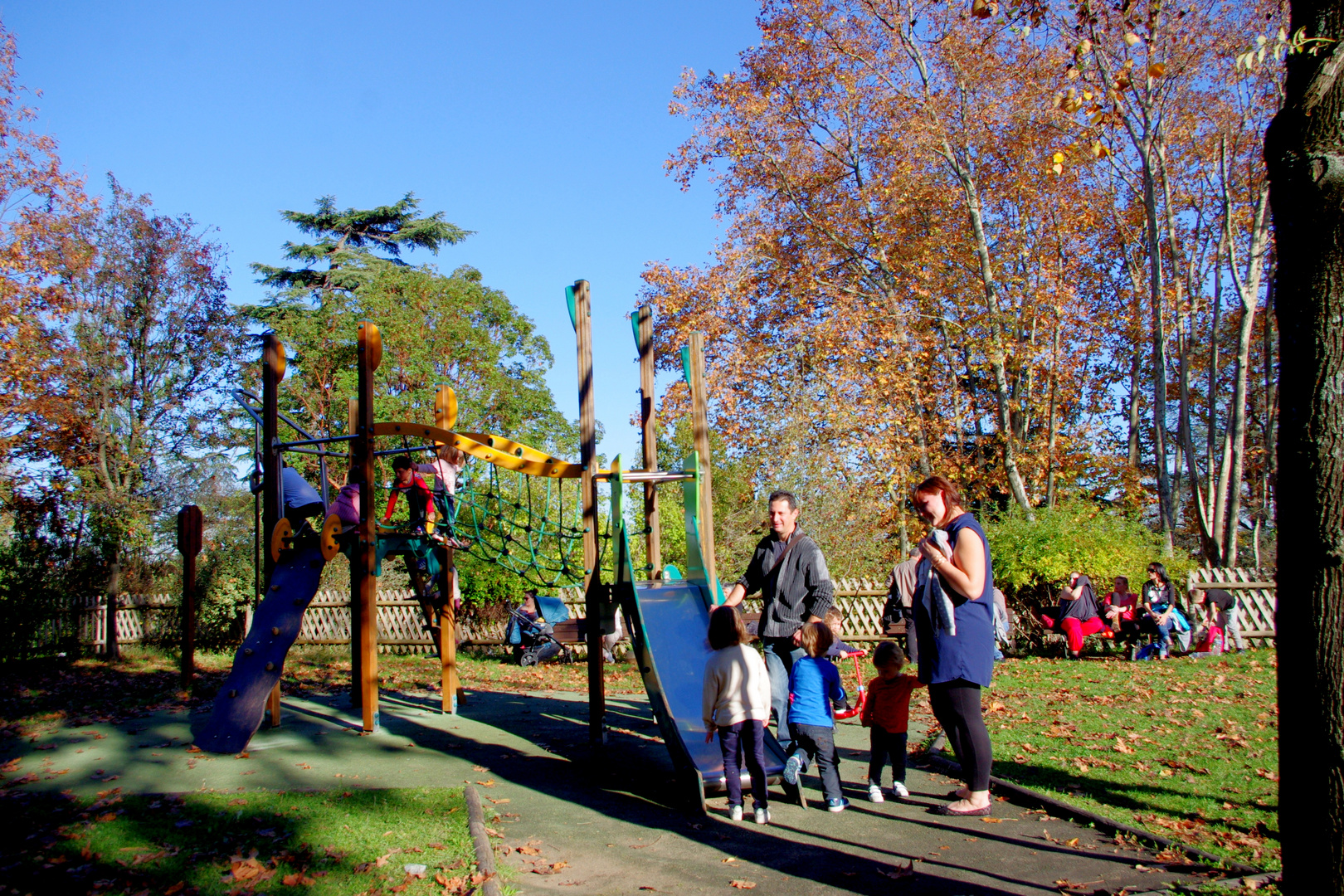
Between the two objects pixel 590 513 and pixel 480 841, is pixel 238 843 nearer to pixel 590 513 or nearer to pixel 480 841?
pixel 480 841

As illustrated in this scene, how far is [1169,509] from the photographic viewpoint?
1816 cm

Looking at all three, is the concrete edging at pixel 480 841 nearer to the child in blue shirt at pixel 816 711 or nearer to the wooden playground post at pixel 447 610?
the child in blue shirt at pixel 816 711

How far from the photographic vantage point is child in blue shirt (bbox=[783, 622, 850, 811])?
17.2 feet

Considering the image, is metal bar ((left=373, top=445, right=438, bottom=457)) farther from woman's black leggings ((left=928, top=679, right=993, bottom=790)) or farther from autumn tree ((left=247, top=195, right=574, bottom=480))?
autumn tree ((left=247, top=195, right=574, bottom=480))

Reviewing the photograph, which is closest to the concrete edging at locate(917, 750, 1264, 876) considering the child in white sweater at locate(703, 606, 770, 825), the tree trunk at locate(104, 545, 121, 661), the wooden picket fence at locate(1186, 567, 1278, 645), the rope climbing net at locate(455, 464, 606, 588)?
the child in white sweater at locate(703, 606, 770, 825)

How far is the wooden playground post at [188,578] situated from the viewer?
10336 millimetres

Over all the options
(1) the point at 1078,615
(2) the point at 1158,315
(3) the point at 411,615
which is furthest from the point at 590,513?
(2) the point at 1158,315

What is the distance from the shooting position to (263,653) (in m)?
7.30

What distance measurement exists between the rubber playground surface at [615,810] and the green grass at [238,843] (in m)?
0.32

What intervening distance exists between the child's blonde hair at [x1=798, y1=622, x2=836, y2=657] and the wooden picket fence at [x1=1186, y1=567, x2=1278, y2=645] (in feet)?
35.8

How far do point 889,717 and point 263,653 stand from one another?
4936 mm

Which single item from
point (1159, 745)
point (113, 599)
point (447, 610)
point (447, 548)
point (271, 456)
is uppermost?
point (271, 456)

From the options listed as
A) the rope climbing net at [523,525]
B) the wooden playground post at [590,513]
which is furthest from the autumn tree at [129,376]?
the wooden playground post at [590,513]

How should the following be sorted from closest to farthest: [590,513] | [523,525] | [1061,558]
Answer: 1. [590,513]
2. [523,525]
3. [1061,558]
